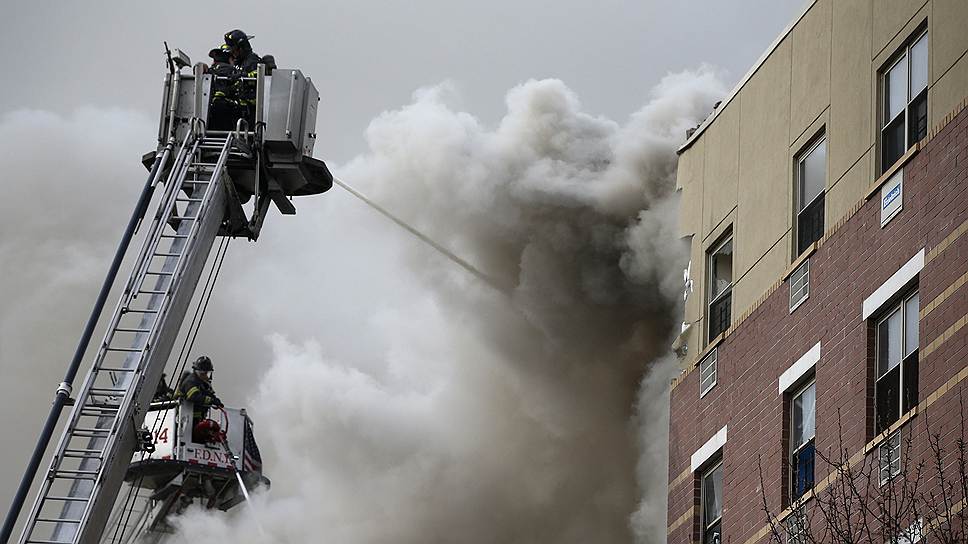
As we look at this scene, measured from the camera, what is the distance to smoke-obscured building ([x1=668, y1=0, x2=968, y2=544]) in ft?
61.4

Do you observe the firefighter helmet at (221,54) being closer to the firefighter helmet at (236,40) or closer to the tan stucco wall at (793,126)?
the firefighter helmet at (236,40)

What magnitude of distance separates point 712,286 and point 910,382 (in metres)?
6.08

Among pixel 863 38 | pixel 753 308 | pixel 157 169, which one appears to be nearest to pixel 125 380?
pixel 157 169

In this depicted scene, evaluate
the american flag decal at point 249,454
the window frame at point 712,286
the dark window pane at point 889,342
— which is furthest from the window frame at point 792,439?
the american flag decal at point 249,454

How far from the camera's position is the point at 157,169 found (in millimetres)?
24625

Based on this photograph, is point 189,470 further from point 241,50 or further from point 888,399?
point 888,399

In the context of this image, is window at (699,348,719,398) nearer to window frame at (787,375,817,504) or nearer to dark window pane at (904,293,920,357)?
window frame at (787,375,817,504)

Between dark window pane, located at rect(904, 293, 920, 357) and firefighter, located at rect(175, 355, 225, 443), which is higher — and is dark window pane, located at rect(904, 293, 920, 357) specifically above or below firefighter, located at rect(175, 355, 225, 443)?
below

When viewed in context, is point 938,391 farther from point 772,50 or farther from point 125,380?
point 125,380

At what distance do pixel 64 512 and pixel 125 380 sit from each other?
182cm

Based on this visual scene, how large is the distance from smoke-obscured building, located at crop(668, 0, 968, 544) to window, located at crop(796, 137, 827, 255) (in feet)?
0.08

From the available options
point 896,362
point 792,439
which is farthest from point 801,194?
point 896,362

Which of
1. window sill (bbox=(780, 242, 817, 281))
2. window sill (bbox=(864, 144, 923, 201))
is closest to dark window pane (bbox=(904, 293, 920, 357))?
window sill (bbox=(864, 144, 923, 201))

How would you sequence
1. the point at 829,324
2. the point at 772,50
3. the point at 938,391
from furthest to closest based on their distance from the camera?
the point at 772,50
the point at 829,324
the point at 938,391
